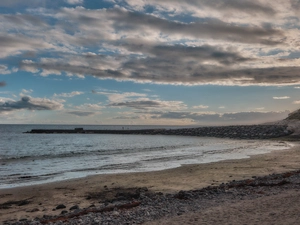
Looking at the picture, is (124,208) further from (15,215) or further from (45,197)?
(45,197)

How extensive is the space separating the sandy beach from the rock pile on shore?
1.79 feet

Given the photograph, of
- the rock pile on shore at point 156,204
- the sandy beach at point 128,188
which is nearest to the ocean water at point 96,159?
the sandy beach at point 128,188

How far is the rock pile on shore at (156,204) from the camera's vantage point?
9.34 metres

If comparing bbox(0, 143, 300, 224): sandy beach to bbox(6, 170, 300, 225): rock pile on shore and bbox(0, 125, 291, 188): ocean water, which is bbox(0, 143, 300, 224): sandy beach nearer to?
bbox(6, 170, 300, 225): rock pile on shore

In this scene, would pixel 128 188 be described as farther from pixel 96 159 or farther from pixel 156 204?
pixel 96 159

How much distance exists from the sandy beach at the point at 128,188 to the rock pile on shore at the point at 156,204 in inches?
21.5

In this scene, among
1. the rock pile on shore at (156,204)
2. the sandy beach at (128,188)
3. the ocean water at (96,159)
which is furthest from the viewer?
the ocean water at (96,159)

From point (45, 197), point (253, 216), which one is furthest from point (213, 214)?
point (45, 197)

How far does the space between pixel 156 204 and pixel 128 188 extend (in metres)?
4.53

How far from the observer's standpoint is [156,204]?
10.8 metres

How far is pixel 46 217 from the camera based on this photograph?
10.3m

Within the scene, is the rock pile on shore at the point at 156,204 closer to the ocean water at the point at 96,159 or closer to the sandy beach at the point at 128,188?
the sandy beach at the point at 128,188

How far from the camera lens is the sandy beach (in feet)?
31.2

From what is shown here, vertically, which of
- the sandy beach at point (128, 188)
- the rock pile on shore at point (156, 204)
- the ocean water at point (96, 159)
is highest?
the rock pile on shore at point (156, 204)
